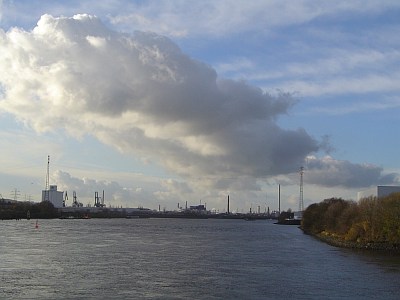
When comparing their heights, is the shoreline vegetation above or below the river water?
above

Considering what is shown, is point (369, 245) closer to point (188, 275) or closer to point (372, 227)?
point (372, 227)

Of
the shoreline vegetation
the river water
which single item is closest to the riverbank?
the shoreline vegetation

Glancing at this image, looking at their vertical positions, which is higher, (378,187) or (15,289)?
(378,187)

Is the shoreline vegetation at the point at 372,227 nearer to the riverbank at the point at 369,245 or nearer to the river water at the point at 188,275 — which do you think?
the riverbank at the point at 369,245

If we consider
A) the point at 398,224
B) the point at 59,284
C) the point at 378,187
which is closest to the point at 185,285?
the point at 59,284

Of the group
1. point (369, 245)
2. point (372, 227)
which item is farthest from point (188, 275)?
point (372, 227)

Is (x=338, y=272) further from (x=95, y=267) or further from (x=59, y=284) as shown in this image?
(x=59, y=284)

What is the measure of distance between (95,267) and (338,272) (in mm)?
19585

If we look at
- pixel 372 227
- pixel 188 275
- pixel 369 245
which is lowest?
pixel 188 275

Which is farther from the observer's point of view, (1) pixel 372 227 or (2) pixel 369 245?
(1) pixel 372 227

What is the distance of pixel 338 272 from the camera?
44.0 m

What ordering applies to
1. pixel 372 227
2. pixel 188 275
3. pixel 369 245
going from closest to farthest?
pixel 188 275 → pixel 369 245 → pixel 372 227

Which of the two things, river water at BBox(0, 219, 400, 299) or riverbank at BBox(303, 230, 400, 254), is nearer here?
river water at BBox(0, 219, 400, 299)

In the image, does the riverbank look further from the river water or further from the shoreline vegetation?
the river water
